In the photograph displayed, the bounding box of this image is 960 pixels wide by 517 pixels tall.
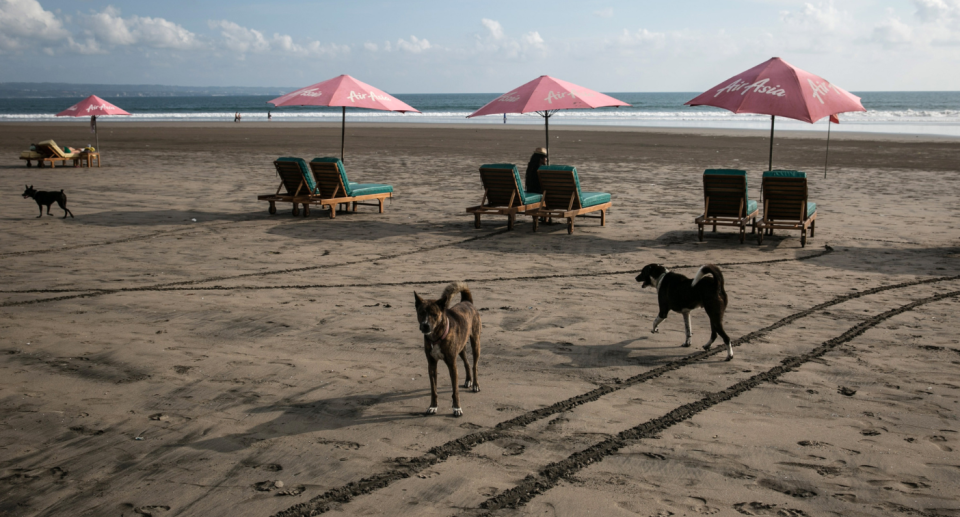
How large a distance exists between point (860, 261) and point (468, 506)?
760 centimetres

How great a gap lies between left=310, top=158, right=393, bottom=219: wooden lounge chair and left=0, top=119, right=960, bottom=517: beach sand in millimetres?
884

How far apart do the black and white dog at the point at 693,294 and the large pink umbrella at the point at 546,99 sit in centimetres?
589

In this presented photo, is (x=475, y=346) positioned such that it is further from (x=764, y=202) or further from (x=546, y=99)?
(x=546, y=99)

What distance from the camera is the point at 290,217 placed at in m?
13.0

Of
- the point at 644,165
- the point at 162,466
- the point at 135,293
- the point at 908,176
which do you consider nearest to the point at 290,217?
the point at 135,293

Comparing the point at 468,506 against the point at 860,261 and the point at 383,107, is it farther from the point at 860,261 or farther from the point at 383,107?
the point at 383,107

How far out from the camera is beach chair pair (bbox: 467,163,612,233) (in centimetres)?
1158

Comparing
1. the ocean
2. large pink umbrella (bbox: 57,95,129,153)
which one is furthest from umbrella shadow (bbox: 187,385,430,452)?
the ocean

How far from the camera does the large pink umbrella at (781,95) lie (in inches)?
389

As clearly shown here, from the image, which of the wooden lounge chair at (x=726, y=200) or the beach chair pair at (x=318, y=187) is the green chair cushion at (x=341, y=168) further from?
the wooden lounge chair at (x=726, y=200)

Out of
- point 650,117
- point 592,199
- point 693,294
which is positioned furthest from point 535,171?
point 650,117

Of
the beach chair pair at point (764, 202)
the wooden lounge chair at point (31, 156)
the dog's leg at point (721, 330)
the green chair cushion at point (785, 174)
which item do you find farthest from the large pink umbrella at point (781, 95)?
the wooden lounge chair at point (31, 156)

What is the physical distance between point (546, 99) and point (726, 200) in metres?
3.37

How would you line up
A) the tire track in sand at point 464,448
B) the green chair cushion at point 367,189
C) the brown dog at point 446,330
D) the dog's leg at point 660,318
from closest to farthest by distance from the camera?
the tire track in sand at point 464,448 → the brown dog at point 446,330 → the dog's leg at point 660,318 → the green chair cushion at point 367,189
